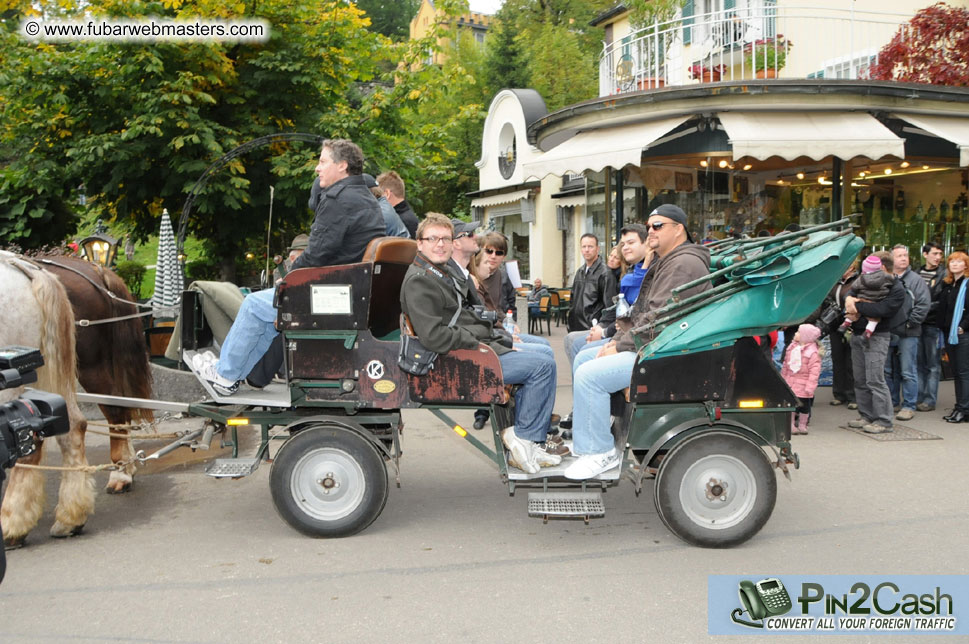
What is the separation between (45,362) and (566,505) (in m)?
3.36

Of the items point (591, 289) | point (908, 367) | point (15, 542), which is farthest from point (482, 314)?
point (908, 367)

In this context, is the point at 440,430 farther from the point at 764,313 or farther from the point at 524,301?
the point at 524,301

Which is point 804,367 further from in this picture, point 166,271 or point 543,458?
point 166,271

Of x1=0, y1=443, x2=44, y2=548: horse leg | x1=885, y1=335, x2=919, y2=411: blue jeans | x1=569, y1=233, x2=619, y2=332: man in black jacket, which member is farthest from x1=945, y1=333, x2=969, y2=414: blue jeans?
x1=0, y1=443, x2=44, y2=548: horse leg

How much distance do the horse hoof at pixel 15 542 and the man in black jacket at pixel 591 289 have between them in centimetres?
506

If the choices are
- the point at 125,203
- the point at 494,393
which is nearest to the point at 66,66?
the point at 125,203

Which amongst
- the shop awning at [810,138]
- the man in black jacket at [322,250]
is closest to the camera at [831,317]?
the shop awning at [810,138]

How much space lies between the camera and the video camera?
2.38 meters

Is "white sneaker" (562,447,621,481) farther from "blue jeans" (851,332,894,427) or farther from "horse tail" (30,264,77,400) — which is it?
"blue jeans" (851,332,894,427)

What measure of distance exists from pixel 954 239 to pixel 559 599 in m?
10.8

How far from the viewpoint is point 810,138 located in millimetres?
9891

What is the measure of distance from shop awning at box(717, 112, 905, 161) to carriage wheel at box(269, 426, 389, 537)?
22.0ft

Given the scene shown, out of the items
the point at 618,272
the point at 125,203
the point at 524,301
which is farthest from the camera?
the point at 524,301

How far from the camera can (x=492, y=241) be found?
7398mm
